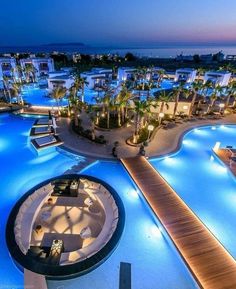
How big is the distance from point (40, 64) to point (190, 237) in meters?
63.7

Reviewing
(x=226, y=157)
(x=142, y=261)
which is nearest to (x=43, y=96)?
(x=226, y=157)

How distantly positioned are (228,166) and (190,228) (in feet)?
32.0

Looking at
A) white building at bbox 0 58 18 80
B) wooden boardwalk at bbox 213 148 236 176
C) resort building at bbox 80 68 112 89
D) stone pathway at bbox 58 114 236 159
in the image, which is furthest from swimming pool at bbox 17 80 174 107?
wooden boardwalk at bbox 213 148 236 176

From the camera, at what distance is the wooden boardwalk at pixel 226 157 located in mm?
19656

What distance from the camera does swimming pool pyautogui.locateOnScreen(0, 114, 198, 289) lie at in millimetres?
10430

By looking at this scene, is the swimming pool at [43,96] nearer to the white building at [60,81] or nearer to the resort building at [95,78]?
→ the resort building at [95,78]

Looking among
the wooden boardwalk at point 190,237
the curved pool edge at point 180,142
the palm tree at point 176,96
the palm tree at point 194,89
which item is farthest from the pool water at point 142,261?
the palm tree at point 194,89

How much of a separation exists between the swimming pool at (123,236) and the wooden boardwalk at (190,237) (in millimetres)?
615

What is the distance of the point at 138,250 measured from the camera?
12023 mm

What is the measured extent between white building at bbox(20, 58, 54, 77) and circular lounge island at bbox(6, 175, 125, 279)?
174ft

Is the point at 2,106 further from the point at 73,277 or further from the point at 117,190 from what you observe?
the point at 73,277

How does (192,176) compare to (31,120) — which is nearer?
(192,176)

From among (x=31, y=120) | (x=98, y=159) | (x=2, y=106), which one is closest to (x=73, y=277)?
(x=98, y=159)

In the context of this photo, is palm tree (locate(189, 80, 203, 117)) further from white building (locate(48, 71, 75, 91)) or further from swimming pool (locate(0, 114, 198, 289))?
white building (locate(48, 71, 75, 91))
